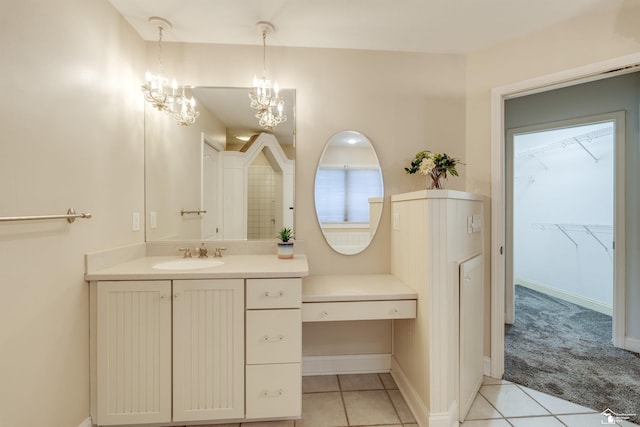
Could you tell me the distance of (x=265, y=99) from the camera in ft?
6.55

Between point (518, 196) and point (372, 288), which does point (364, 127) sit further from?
point (518, 196)

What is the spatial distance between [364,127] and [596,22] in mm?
1538

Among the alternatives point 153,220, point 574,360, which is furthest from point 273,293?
point 574,360

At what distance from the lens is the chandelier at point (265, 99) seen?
1.97 metres

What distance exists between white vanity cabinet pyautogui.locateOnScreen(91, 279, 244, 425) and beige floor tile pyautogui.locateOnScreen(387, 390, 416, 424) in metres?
0.94

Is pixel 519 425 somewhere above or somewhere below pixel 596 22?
below

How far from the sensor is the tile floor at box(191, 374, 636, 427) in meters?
1.68

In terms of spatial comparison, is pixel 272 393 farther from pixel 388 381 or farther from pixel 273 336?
pixel 388 381

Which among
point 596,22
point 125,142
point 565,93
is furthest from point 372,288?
point 565,93

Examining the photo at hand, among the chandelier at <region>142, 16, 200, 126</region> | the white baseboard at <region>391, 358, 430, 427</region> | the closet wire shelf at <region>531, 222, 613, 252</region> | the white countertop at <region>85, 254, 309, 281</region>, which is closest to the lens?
the white countertop at <region>85, 254, 309, 281</region>

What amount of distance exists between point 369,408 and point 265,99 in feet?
6.97

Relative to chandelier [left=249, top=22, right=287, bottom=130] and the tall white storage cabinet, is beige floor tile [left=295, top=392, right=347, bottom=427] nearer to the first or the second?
the tall white storage cabinet

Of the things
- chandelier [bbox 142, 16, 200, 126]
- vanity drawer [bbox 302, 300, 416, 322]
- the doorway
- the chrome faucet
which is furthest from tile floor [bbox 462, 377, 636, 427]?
chandelier [bbox 142, 16, 200, 126]

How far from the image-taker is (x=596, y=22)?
1.80m
